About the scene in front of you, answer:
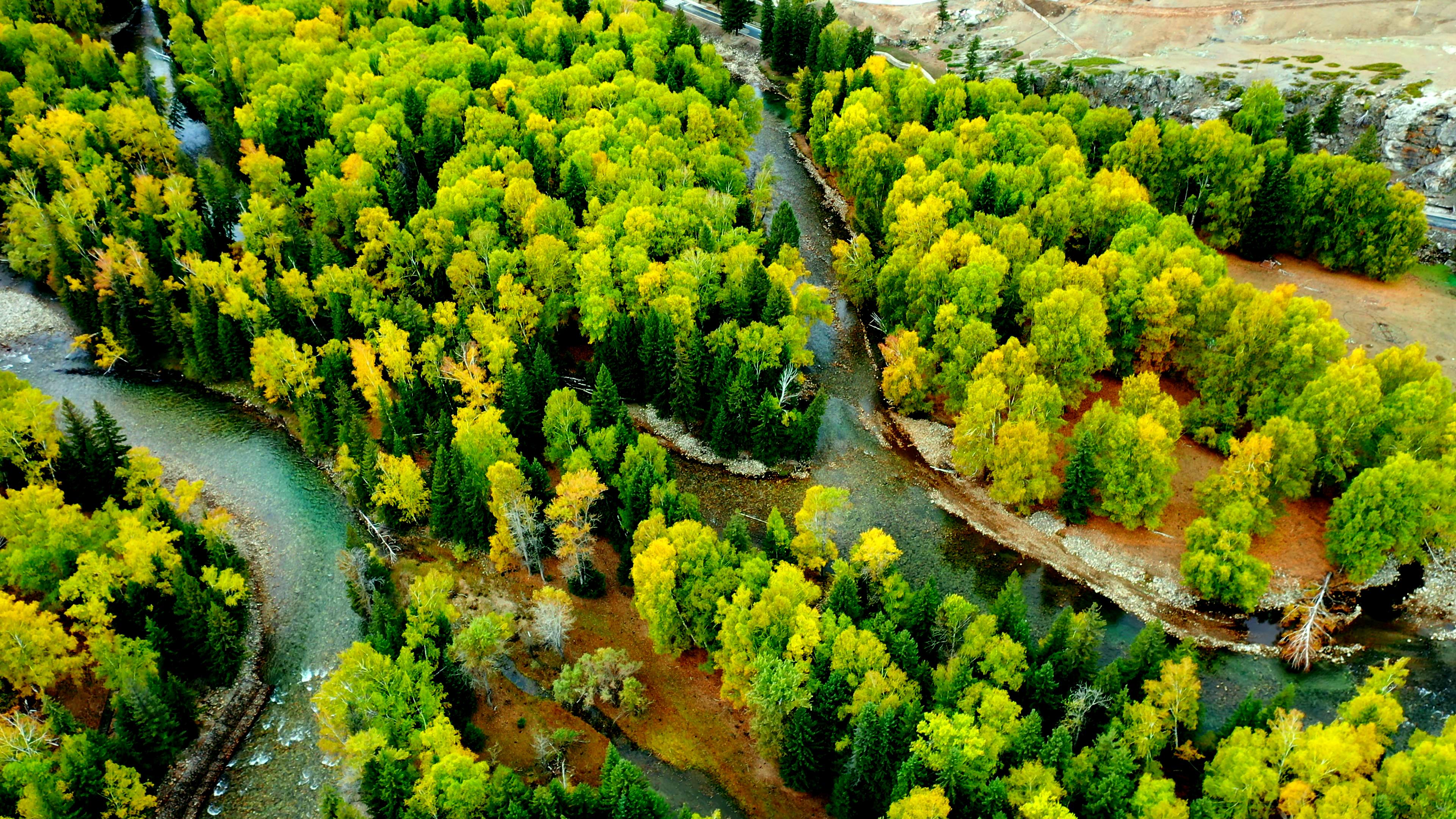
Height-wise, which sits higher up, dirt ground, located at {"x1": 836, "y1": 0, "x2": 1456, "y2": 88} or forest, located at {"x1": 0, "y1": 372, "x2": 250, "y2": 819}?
dirt ground, located at {"x1": 836, "y1": 0, "x2": 1456, "y2": 88}

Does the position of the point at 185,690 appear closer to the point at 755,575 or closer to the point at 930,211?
the point at 755,575

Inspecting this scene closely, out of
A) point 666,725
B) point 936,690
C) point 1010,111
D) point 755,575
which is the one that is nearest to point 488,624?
point 666,725

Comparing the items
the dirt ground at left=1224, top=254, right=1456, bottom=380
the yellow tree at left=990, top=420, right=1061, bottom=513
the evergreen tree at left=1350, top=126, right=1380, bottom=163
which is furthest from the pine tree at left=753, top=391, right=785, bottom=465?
the evergreen tree at left=1350, top=126, right=1380, bottom=163

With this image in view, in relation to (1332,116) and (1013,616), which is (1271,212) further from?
(1013,616)

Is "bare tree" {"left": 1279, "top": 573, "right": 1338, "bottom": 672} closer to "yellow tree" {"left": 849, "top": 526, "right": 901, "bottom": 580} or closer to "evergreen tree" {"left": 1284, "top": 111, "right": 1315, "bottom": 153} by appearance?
"yellow tree" {"left": 849, "top": 526, "right": 901, "bottom": 580}

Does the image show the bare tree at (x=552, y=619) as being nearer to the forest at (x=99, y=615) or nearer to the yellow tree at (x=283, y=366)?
the forest at (x=99, y=615)

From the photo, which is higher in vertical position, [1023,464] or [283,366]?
[283,366]

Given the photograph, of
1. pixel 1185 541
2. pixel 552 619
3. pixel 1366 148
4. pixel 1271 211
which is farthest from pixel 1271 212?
pixel 552 619

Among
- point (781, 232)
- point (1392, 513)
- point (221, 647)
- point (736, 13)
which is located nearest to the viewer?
point (221, 647)
